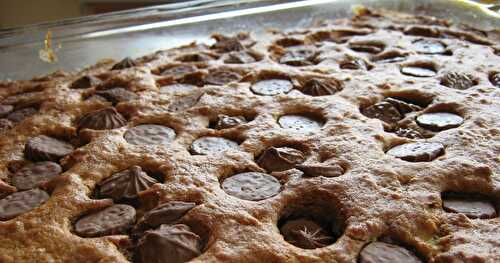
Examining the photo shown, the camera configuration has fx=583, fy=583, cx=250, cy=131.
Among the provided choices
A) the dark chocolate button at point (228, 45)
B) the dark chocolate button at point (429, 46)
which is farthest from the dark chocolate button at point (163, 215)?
the dark chocolate button at point (429, 46)

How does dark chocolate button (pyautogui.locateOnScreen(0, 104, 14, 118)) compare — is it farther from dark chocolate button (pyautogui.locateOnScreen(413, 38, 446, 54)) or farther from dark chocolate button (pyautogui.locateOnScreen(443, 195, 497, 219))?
dark chocolate button (pyautogui.locateOnScreen(413, 38, 446, 54))

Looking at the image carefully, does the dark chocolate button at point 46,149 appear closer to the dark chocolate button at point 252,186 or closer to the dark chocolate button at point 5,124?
the dark chocolate button at point 5,124

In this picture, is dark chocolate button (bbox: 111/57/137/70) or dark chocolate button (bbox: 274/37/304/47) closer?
dark chocolate button (bbox: 111/57/137/70)

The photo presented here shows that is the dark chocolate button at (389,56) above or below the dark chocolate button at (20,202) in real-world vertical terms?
below

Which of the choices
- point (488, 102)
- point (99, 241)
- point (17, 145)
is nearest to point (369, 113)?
point (488, 102)

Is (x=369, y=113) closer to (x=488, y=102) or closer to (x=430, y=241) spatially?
(x=488, y=102)

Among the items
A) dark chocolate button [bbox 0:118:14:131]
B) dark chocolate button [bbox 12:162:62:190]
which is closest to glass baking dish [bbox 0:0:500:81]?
dark chocolate button [bbox 0:118:14:131]

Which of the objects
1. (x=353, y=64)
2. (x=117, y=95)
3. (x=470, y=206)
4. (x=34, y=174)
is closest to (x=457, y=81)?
(x=353, y=64)
